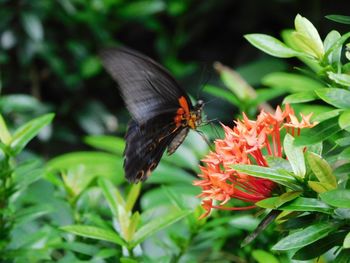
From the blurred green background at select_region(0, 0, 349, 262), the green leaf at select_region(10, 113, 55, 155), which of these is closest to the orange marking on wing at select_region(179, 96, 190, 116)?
the green leaf at select_region(10, 113, 55, 155)

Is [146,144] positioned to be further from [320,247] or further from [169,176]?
[320,247]

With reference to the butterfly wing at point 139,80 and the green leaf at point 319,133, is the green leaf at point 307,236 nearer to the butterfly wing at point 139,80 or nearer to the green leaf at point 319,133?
the green leaf at point 319,133

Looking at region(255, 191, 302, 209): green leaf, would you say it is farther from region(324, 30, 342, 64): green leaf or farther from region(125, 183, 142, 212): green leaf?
region(125, 183, 142, 212): green leaf

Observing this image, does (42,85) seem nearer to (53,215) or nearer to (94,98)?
(94,98)

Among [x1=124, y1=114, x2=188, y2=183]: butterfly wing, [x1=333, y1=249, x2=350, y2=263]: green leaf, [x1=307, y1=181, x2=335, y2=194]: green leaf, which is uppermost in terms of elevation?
[x1=307, y1=181, x2=335, y2=194]: green leaf

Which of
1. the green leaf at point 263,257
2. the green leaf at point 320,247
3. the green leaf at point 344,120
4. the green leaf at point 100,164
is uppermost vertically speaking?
the green leaf at point 344,120

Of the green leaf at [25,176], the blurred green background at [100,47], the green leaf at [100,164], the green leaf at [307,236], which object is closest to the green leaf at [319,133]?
the green leaf at [307,236]

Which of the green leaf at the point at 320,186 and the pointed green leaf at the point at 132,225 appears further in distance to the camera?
the pointed green leaf at the point at 132,225

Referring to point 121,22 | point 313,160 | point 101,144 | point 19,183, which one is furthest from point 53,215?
point 121,22
